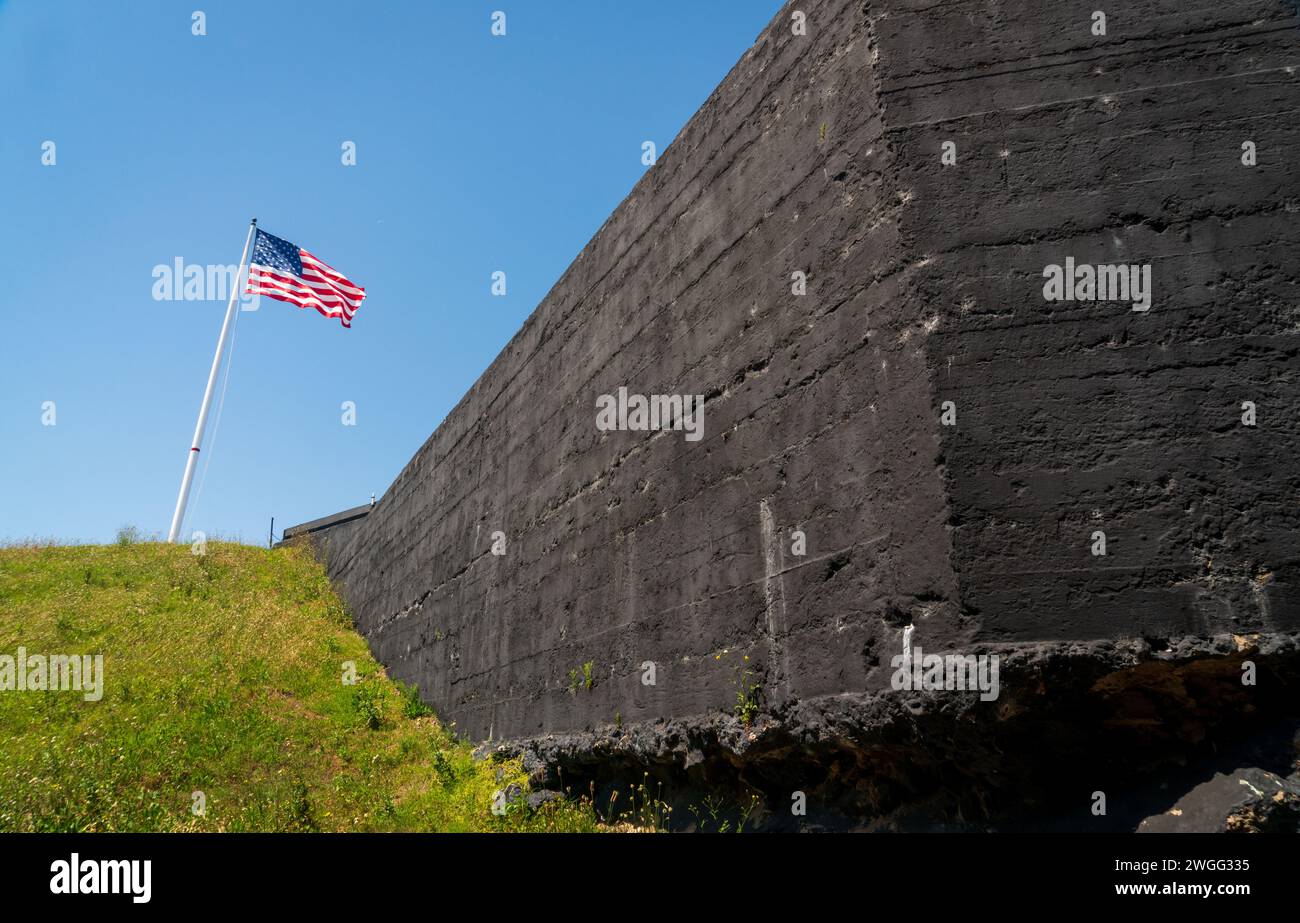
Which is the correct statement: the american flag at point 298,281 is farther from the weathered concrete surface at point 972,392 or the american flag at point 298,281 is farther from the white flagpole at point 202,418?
the weathered concrete surface at point 972,392

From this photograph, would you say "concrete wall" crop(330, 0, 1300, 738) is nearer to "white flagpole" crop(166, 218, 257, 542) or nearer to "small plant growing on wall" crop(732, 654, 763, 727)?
"small plant growing on wall" crop(732, 654, 763, 727)

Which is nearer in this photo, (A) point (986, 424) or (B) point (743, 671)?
(A) point (986, 424)

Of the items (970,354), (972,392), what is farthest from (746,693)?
(970,354)

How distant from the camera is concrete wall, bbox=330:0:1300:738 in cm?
342

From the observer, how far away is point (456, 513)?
9.98 m

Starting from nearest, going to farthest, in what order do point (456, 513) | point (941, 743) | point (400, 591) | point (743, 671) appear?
point (941, 743) → point (743, 671) → point (456, 513) → point (400, 591)

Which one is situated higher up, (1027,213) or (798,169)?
(798,169)

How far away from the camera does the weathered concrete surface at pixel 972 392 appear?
3359mm

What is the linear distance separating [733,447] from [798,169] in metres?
1.54

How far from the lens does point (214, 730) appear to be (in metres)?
7.60

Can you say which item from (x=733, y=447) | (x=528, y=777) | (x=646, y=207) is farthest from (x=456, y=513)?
(x=733, y=447)

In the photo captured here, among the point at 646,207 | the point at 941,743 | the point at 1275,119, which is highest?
the point at 646,207
